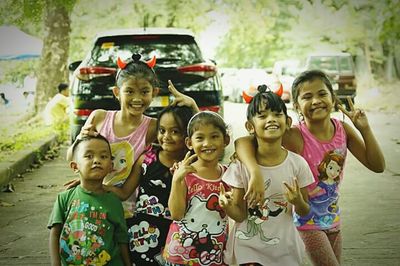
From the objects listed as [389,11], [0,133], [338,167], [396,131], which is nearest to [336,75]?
[389,11]

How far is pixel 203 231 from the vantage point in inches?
112

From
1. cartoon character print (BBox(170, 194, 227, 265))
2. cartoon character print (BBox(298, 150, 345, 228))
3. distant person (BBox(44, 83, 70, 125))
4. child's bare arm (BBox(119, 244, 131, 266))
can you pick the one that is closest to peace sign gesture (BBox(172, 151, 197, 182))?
cartoon character print (BBox(170, 194, 227, 265))

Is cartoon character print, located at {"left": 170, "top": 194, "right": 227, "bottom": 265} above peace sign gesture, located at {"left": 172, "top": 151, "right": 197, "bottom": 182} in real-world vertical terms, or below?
below

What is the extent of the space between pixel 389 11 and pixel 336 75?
2.63 metres

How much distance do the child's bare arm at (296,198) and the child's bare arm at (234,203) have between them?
21 cm

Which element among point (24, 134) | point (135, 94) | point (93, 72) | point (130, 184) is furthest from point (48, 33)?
point (130, 184)

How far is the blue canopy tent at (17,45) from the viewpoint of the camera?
1277 centimetres

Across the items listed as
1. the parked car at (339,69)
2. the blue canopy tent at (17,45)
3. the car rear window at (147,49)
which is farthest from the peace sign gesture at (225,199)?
the parked car at (339,69)

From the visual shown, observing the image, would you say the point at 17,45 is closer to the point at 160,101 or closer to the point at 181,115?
the point at 160,101

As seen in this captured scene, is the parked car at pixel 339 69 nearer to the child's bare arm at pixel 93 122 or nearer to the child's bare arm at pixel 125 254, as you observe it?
the child's bare arm at pixel 93 122

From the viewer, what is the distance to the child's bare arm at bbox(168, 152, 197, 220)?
2.80 meters

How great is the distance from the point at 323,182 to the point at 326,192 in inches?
1.9

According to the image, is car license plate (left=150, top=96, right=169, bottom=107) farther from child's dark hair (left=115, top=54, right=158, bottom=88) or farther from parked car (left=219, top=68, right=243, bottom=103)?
parked car (left=219, top=68, right=243, bottom=103)

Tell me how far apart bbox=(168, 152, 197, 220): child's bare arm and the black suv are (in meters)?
4.09
